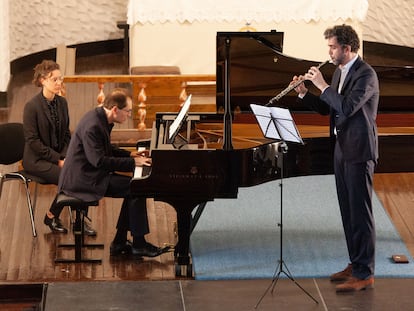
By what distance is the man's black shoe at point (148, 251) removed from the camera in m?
7.42

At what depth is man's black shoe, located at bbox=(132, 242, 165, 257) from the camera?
24.3 feet

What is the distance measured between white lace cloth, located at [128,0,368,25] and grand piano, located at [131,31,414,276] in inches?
109

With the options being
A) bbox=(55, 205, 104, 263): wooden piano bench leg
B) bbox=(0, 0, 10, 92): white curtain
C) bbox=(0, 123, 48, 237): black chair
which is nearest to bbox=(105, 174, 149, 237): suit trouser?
bbox=(55, 205, 104, 263): wooden piano bench leg

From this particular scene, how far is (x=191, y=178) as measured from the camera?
22.8 ft

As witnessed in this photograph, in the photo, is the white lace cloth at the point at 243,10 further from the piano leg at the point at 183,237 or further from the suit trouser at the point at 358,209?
the suit trouser at the point at 358,209

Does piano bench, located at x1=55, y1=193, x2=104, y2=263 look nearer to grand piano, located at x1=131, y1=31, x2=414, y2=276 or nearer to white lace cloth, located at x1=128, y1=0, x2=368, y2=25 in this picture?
grand piano, located at x1=131, y1=31, x2=414, y2=276

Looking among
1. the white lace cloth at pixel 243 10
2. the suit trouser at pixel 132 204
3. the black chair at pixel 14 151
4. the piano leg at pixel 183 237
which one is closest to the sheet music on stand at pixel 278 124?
the piano leg at pixel 183 237

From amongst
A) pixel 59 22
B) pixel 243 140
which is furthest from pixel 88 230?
pixel 59 22

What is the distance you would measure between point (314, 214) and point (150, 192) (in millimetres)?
1818

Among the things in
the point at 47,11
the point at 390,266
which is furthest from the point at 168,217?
the point at 47,11

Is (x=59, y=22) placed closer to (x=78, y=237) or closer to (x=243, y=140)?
(x=243, y=140)

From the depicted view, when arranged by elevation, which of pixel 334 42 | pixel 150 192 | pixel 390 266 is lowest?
pixel 390 266

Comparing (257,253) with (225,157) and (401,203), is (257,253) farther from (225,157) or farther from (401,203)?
(401,203)

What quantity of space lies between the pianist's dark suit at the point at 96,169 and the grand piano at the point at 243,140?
323mm
